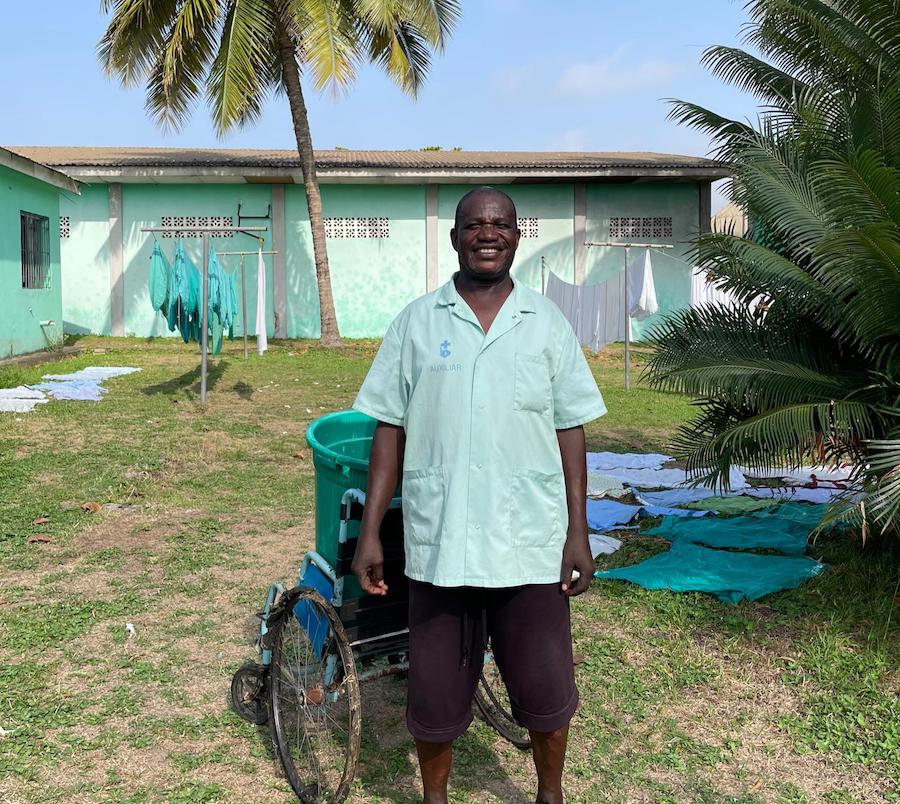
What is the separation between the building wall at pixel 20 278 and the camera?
39.9 ft

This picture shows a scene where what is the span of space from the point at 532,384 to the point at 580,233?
16869 millimetres

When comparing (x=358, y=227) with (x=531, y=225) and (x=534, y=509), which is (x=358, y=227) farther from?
(x=534, y=509)

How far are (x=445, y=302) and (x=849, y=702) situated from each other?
225cm

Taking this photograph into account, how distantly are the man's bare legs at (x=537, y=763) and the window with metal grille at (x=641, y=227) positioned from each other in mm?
17043

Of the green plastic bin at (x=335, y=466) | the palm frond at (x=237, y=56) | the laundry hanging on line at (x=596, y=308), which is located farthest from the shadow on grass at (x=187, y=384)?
the green plastic bin at (x=335, y=466)

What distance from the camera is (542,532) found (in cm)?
214

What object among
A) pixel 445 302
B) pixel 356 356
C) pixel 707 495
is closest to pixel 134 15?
pixel 356 356

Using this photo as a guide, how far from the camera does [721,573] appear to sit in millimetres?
4336

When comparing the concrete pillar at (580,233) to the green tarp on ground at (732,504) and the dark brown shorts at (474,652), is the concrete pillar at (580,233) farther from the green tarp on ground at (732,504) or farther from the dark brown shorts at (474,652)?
the dark brown shorts at (474,652)

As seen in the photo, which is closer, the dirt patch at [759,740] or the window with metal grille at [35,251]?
the dirt patch at [759,740]

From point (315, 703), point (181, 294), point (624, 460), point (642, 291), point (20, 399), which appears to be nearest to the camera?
point (315, 703)

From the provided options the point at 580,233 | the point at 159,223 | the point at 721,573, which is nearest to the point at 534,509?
the point at 721,573

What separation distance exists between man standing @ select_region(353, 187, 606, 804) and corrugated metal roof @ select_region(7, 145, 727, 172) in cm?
1506

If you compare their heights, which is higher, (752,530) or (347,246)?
(347,246)
